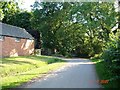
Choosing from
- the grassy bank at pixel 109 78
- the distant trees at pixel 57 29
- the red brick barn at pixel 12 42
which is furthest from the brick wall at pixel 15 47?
the grassy bank at pixel 109 78

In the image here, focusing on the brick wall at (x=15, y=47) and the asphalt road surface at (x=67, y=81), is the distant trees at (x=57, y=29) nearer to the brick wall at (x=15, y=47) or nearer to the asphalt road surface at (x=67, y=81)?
the brick wall at (x=15, y=47)

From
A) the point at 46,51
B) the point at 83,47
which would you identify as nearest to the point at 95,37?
the point at 83,47

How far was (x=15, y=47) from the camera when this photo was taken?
1606 inches

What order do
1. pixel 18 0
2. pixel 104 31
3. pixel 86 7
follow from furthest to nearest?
pixel 104 31
pixel 86 7
pixel 18 0

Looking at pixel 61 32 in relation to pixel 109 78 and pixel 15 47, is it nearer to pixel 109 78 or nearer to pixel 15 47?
pixel 15 47

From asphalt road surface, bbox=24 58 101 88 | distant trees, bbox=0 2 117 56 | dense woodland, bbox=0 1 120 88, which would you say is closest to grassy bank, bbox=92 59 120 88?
asphalt road surface, bbox=24 58 101 88

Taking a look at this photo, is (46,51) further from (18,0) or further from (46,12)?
(18,0)

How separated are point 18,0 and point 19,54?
79.0ft

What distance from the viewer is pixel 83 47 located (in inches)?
2549

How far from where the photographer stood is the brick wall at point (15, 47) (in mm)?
36903

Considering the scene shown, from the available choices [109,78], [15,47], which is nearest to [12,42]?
[15,47]

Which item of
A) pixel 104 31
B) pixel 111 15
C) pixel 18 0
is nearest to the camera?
pixel 18 0

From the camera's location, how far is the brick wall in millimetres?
36903

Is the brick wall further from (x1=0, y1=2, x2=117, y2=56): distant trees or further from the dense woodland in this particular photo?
(x1=0, y1=2, x2=117, y2=56): distant trees
